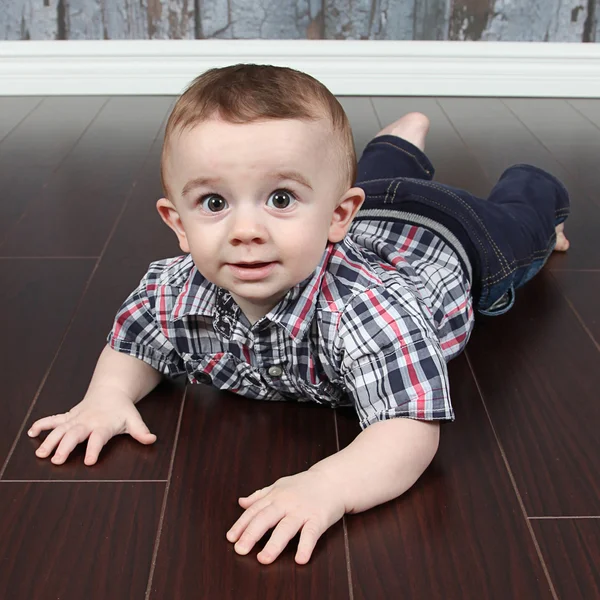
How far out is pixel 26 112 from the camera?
8.21 feet

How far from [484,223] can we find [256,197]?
1.61ft

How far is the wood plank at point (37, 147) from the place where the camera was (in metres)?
1.83

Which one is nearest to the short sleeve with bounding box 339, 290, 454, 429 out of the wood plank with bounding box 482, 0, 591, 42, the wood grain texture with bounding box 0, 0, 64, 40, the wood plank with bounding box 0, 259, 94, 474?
the wood plank with bounding box 0, 259, 94, 474

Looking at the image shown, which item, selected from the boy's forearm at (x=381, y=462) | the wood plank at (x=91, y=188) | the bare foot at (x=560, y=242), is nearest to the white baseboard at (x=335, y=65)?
the wood plank at (x=91, y=188)

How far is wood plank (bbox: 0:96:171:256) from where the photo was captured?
1.61 meters

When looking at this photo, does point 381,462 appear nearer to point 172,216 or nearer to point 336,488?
point 336,488

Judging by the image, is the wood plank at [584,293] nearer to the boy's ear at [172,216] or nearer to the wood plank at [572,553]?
the wood plank at [572,553]

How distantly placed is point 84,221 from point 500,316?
0.83 m

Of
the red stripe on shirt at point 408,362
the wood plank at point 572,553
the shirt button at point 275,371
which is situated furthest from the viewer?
the shirt button at point 275,371

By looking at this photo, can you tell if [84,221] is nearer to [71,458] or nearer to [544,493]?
[71,458]

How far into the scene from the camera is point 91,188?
74.5 inches

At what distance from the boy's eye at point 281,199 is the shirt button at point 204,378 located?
1.01 ft

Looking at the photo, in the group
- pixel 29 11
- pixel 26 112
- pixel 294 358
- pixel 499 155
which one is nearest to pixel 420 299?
pixel 294 358

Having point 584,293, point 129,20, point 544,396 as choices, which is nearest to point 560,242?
point 584,293
